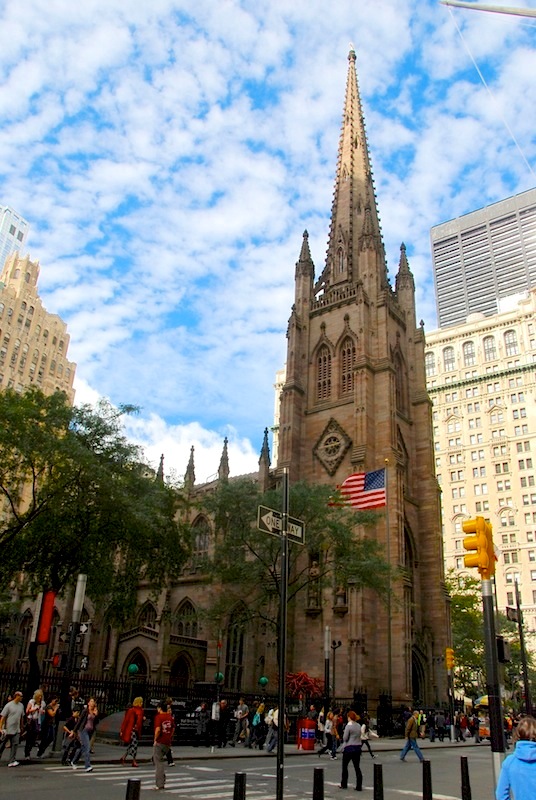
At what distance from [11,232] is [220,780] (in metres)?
189

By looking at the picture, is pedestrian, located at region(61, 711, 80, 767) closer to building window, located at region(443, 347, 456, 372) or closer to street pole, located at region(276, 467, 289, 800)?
street pole, located at region(276, 467, 289, 800)

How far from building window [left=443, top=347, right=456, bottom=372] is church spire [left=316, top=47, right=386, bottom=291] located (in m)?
45.7

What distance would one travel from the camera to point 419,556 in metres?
42.7

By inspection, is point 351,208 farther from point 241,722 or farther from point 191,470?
point 241,722

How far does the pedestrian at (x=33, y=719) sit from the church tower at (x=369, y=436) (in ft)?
61.6

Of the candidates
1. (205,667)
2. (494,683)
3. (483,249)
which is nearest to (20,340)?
(205,667)

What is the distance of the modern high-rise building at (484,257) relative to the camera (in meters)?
154

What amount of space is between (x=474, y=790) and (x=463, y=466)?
79.8 m

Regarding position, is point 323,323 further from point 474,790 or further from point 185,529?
point 474,790

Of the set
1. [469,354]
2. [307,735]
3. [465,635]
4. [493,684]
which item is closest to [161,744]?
[493,684]

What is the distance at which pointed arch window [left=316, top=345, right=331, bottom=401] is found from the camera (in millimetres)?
47250

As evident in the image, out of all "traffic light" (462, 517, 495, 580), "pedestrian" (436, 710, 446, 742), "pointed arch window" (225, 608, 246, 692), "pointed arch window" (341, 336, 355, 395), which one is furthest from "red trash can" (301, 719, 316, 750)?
"pointed arch window" (341, 336, 355, 395)

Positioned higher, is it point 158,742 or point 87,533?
point 87,533

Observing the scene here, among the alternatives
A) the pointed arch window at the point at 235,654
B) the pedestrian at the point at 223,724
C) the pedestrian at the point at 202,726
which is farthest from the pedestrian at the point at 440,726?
the pedestrian at the point at 202,726
